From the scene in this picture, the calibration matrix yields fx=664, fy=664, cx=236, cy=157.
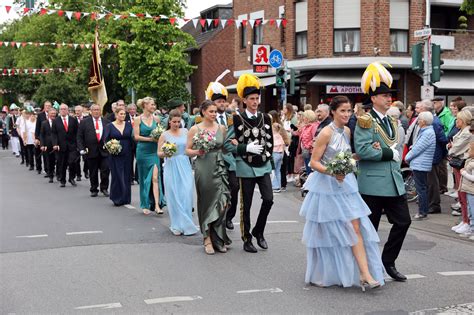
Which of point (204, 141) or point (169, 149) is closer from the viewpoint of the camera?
point (204, 141)

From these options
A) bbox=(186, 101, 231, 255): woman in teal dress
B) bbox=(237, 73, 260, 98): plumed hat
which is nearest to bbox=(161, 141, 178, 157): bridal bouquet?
bbox=(186, 101, 231, 255): woman in teal dress

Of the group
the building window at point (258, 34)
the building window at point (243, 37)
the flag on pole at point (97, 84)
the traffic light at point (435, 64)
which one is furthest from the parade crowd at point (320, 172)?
the building window at point (243, 37)

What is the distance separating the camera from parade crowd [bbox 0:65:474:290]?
6.42m

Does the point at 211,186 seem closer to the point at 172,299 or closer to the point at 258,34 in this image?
the point at 172,299

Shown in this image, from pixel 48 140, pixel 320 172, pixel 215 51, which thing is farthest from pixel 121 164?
pixel 215 51

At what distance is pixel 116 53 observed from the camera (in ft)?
151

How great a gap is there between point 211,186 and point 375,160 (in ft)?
8.72

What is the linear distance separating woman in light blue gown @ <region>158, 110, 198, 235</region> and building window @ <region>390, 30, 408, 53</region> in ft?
68.4

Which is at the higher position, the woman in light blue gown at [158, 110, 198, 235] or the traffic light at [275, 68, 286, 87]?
the traffic light at [275, 68, 286, 87]

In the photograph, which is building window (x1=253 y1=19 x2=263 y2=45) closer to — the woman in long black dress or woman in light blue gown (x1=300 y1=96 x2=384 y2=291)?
the woman in long black dress

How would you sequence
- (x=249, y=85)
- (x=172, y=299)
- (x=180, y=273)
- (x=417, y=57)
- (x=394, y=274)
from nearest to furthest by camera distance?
(x=172, y=299) → (x=394, y=274) → (x=180, y=273) → (x=249, y=85) → (x=417, y=57)

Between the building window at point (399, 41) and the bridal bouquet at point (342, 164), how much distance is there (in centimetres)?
2398

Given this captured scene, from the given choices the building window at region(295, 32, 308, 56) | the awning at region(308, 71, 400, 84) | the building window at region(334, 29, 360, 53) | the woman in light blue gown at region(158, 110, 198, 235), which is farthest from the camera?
the building window at region(295, 32, 308, 56)

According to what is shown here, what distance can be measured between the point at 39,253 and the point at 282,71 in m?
13.9
